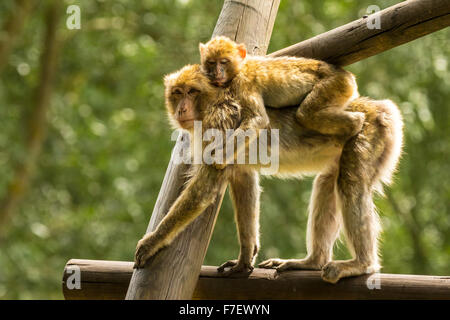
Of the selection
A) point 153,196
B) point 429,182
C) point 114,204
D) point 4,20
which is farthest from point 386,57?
point 4,20

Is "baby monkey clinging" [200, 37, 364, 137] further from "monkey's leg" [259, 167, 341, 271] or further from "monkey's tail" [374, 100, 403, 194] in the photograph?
"monkey's leg" [259, 167, 341, 271]

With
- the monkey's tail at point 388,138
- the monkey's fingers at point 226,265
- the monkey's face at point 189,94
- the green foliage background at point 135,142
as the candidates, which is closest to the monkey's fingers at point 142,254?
the monkey's fingers at point 226,265

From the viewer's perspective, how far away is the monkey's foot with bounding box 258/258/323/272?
14.8 ft

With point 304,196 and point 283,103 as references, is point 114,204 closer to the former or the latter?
point 304,196

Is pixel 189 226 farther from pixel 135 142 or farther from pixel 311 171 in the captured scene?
pixel 135 142

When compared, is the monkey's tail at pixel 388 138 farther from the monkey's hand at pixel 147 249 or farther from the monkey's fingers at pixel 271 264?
the monkey's hand at pixel 147 249

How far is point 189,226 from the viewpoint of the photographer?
14.1 feet

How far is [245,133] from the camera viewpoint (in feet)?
13.4

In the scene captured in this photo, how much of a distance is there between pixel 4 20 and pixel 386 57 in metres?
6.33

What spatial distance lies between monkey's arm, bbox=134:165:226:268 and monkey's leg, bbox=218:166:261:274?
1.53 ft

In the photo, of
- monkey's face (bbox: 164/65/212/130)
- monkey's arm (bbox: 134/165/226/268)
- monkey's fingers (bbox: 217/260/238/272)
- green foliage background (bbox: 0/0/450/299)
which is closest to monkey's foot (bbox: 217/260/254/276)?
monkey's fingers (bbox: 217/260/238/272)

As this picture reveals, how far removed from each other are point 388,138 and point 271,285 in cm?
129

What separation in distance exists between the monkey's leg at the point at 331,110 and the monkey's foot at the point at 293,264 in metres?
0.96

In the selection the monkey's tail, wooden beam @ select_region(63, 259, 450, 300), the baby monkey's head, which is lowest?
wooden beam @ select_region(63, 259, 450, 300)
